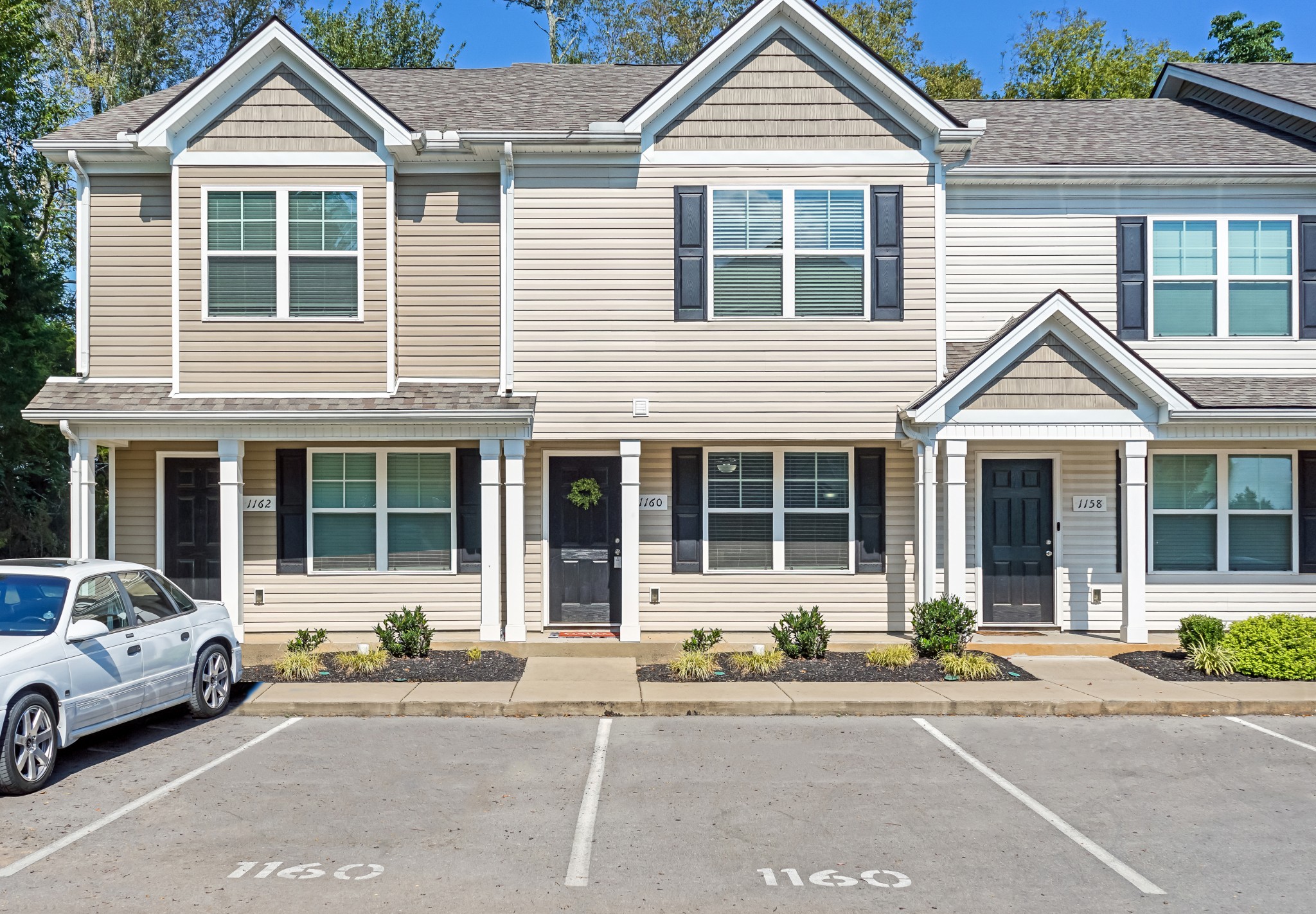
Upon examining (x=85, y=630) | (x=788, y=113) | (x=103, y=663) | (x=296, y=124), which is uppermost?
(x=788, y=113)

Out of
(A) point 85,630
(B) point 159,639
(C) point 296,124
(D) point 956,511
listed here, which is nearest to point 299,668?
(B) point 159,639

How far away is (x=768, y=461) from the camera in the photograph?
13812 mm

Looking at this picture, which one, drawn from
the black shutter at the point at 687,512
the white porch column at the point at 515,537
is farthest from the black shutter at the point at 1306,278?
the white porch column at the point at 515,537

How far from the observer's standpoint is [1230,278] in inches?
539

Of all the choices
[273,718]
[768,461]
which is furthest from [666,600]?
[273,718]

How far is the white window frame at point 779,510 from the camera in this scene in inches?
537

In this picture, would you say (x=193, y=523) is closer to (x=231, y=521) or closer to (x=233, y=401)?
(x=231, y=521)

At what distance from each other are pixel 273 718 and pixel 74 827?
3.19 metres

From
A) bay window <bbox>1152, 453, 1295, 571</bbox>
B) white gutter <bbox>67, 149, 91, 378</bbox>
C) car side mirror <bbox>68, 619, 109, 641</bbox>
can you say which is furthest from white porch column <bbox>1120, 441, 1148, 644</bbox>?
white gutter <bbox>67, 149, 91, 378</bbox>

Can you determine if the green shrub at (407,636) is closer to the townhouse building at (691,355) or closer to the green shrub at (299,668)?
the green shrub at (299,668)

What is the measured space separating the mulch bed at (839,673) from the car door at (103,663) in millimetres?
4942

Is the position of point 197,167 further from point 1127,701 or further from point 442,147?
point 1127,701

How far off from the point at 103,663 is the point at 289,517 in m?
5.84

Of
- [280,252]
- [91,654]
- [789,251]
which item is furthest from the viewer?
[789,251]
